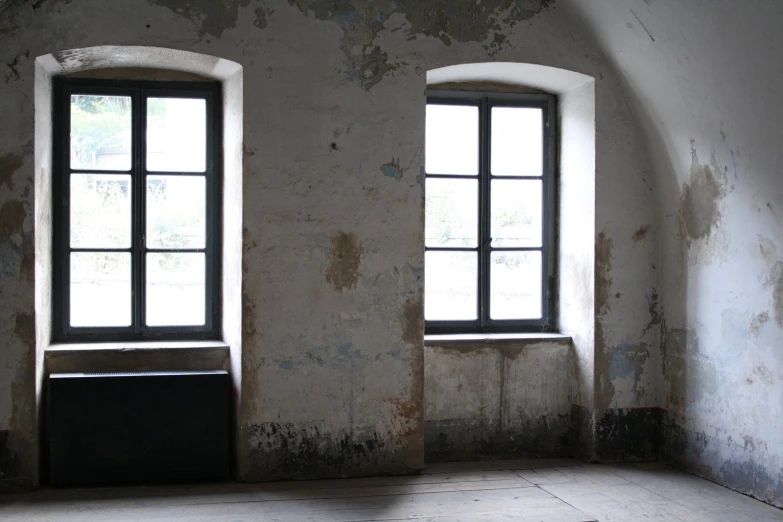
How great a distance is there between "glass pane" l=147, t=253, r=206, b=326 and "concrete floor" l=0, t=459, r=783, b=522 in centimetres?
104

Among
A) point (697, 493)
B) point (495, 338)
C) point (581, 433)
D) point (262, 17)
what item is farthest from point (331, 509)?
point (262, 17)

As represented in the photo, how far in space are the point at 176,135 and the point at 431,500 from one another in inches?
104

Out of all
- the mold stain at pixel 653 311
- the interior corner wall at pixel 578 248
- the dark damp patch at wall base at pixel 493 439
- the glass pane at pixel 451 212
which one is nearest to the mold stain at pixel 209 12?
the glass pane at pixel 451 212

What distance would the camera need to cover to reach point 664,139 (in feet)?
17.0

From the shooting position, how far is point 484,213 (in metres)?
5.59

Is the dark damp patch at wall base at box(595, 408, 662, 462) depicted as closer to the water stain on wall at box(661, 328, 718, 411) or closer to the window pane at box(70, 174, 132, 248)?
the water stain on wall at box(661, 328, 718, 411)

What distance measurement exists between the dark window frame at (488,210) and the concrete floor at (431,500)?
3.27 ft

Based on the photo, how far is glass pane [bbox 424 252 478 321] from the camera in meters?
5.54

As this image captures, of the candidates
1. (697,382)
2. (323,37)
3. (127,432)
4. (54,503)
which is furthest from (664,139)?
(54,503)

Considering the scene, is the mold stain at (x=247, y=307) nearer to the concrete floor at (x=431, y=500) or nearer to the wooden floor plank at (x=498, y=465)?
the concrete floor at (x=431, y=500)

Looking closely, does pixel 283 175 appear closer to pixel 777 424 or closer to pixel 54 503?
pixel 54 503

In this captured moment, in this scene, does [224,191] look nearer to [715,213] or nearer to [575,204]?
[575,204]

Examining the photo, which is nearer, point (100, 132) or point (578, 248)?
point (100, 132)

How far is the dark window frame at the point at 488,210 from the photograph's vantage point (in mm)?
5559
